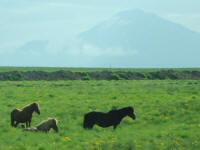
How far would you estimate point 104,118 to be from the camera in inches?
676

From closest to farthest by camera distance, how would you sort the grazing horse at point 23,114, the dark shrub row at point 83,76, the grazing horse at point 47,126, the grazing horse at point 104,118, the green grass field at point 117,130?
the green grass field at point 117,130 → the grazing horse at point 47,126 → the grazing horse at point 104,118 → the grazing horse at point 23,114 → the dark shrub row at point 83,76

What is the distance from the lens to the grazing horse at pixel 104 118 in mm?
17078

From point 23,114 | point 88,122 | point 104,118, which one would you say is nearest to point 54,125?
point 88,122

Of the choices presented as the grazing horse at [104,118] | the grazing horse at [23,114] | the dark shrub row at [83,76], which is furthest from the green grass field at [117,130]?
the dark shrub row at [83,76]

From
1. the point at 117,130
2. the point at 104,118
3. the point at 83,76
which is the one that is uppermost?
the point at 83,76

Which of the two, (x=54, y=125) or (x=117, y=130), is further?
(x=117, y=130)

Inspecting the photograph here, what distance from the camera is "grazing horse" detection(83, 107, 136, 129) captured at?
17.1 metres

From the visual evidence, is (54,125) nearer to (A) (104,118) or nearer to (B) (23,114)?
(B) (23,114)

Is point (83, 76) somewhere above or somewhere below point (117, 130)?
above

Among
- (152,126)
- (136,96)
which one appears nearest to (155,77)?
(136,96)

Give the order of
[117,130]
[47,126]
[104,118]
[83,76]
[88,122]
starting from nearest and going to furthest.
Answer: [47,126]
[104,118]
[88,122]
[117,130]
[83,76]

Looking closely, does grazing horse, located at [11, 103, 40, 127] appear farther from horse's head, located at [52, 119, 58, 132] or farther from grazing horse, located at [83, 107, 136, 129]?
Answer: grazing horse, located at [83, 107, 136, 129]

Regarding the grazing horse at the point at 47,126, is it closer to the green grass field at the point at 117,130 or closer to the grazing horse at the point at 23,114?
the green grass field at the point at 117,130

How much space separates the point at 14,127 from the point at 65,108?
6.30m
